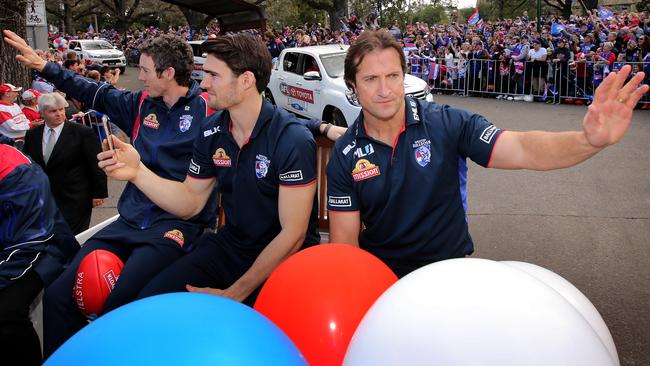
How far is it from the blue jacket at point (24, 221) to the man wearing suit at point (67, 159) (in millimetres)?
2328

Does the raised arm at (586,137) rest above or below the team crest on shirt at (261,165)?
above

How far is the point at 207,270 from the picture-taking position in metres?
3.24

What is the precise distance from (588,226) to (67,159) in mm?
5672

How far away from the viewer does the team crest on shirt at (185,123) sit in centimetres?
386

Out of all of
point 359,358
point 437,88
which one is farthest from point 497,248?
point 437,88

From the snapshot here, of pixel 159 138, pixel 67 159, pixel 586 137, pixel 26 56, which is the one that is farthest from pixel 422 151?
pixel 67 159

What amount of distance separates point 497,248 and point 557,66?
12.5 meters

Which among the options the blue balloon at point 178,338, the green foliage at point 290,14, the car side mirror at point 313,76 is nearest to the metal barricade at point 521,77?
the car side mirror at point 313,76

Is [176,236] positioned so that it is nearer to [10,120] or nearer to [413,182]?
[413,182]

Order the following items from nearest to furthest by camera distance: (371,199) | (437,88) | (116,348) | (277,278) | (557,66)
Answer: (116,348) → (277,278) → (371,199) → (557,66) → (437,88)

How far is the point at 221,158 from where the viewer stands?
3309 mm

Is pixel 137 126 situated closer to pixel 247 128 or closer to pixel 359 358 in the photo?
pixel 247 128

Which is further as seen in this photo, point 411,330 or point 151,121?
point 151,121

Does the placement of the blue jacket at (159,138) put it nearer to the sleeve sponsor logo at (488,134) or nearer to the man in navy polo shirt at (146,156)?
the man in navy polo shirt at (146,156)
